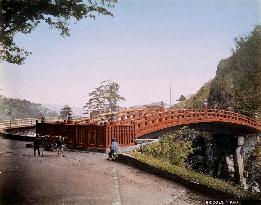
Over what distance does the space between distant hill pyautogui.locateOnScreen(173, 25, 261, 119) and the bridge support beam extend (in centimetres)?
481

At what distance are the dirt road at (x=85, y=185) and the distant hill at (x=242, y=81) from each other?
92.8 feet

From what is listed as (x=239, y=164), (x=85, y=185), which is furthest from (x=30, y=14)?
(x=239, y=164)

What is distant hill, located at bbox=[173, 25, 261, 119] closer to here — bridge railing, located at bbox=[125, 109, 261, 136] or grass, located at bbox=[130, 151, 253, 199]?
bridge railing, located at bbox=[125, 109, 261, 136]

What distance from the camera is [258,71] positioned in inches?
1483

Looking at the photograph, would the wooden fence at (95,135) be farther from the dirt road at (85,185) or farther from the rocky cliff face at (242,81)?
the rocky cliff face at (242,81)

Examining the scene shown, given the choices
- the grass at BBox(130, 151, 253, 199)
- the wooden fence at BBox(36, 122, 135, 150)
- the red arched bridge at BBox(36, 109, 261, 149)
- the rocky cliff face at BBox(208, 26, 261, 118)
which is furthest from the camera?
the rocky cliff face at BBox(208, 26, 261, 118)

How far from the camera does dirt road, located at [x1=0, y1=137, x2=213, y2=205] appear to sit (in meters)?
8.78

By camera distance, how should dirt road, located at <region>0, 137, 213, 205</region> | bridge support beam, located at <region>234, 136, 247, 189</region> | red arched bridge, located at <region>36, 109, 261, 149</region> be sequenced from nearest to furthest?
dirt road, located at <region>0, 137, 213, 205</region> → red arched bridge, located at <region>36, 109, 261, 149</region> → bridge support beam, located at <region>234, 136, 247, 189</region>

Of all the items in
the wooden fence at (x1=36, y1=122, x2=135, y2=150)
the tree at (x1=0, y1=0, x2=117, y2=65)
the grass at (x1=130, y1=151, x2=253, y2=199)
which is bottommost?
the grass at (x1=130, y1=151, x2=253, y2=199)

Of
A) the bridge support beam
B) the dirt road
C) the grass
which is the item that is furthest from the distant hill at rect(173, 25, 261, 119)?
the dirt road

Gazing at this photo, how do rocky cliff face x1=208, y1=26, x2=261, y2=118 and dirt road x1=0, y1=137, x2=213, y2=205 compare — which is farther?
rocky cliff face x1=208, y1=26, x2=261, y2=118

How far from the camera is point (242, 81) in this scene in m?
39.1

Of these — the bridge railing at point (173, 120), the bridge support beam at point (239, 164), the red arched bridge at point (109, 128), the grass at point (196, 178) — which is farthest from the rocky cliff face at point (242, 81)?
the grass at point (196, 178)

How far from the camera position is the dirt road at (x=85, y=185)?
8.78 m
